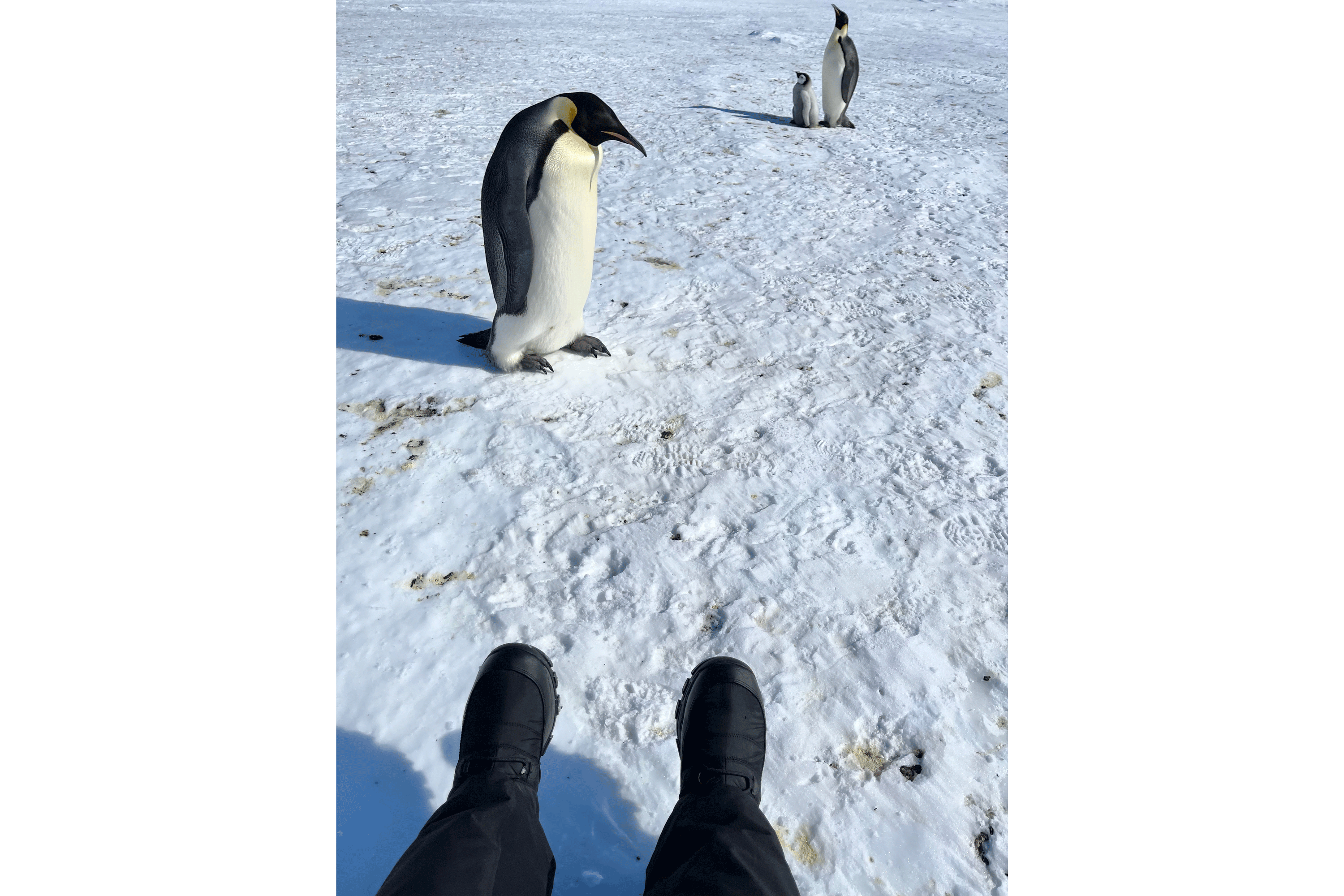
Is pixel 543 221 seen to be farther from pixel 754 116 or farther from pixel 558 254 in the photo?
pixel 754 116

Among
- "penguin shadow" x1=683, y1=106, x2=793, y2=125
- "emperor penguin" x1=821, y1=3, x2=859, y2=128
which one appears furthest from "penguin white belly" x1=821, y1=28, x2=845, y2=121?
"penguin shadow" x1=683, y1=106, x2=793, y2=125

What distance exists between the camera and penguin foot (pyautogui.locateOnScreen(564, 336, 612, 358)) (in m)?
2.12

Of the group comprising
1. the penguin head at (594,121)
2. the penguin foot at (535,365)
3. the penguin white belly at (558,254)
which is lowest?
the penguin foot at (535,365)

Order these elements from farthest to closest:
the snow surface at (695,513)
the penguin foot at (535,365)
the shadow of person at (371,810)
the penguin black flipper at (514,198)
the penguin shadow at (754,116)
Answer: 1. the penguin shadow at (754,116)
2. the penguin foot at (535,365)
3. the penguin black flipper at (514,198)
4. the snow surface at (695,513)
5. the shadow of person at (371,810)

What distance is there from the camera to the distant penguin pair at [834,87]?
4887mm

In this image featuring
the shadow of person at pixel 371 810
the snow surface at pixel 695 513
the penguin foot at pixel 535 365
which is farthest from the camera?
the penguin foot at pixel 535 365

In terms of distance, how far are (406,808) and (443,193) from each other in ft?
9.86

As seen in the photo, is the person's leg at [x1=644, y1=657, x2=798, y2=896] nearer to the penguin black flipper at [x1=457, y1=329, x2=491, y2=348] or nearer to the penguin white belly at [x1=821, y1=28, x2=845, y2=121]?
the penguin black flipper at [x1=457, y1=329, x2=491, y2=348]

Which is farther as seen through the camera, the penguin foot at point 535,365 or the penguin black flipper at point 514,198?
the penguin foot at point 535,365

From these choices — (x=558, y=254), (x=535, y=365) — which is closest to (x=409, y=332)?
(x=535, y=365)

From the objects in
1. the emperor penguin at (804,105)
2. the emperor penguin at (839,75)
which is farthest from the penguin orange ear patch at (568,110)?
the emperor penguin at (839,75)

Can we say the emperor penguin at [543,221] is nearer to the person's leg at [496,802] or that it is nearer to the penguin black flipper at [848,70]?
the person's leg at [496,802]

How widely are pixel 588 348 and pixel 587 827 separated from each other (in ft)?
4.50

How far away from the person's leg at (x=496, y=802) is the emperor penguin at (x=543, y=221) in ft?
3.41
